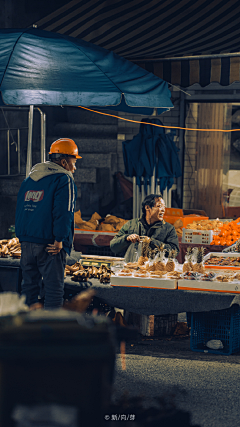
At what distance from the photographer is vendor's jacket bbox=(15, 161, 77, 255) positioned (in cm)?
493

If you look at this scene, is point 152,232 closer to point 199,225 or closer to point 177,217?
point 199,225

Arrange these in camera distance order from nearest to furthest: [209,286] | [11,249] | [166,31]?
[209,286], [11,249], [166,31]

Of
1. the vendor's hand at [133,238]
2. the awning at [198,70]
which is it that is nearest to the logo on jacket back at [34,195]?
the vendor's hand at [133,238]

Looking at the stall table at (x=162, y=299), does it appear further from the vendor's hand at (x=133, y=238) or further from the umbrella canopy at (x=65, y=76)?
the umbrella canopy at (x=65, y=76)

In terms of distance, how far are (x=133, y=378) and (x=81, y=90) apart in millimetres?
2991

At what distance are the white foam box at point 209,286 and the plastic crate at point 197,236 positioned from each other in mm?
2021

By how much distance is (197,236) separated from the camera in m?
7.08

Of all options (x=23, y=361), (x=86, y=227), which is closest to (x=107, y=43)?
(x=86, y=227)

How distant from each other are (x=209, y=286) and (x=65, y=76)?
2712mm

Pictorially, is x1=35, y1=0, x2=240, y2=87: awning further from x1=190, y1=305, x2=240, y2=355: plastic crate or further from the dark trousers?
the dark trousers

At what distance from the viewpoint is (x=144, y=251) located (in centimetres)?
566

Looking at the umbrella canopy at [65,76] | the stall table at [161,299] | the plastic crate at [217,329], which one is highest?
the umbrella canopy at [65,76]

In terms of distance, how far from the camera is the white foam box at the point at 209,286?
16.5 feet

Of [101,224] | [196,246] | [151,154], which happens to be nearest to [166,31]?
[151,154]
